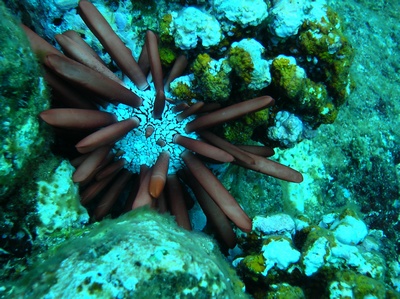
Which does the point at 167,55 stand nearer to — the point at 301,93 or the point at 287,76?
the point at 287,76

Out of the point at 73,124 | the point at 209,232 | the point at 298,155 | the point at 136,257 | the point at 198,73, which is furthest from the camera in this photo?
the point at 298,155

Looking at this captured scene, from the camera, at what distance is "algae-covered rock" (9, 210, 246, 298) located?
1334mm

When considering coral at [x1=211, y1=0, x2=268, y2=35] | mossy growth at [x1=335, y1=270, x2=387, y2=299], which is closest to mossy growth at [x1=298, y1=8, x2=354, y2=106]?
coral at [x1=211, y1=0, x2=268, y2=35]

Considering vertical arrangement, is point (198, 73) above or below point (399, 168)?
above

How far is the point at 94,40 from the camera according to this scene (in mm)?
2508

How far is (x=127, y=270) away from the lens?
1369 millimetres

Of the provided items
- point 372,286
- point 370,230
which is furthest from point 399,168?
point 372,286

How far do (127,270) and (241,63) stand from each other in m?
1.43

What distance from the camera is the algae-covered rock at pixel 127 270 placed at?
133 cm

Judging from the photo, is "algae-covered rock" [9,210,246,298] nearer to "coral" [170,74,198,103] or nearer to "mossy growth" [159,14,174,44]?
"coral" [170,74,198,103]

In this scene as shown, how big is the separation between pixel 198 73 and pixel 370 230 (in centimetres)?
229

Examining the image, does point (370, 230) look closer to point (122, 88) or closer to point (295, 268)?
point (295, 268)

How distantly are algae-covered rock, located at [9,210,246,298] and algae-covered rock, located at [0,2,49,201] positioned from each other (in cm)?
48

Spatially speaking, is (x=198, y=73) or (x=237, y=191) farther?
(x=237, y=191)
